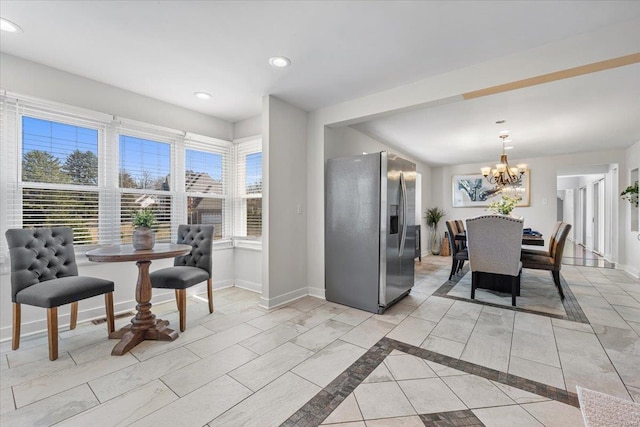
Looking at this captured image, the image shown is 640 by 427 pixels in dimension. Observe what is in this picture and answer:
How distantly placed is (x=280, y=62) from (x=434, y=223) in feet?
20.6

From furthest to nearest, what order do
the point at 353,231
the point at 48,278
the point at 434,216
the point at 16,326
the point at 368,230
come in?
the point at 434,216, the point at 353,231, the point at 368,230, the point at 48,278, the point at 16,326

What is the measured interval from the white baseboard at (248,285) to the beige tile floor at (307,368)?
701 millimetres

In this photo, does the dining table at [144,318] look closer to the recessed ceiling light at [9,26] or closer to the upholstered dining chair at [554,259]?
the recessed ceiling light at [9,26]

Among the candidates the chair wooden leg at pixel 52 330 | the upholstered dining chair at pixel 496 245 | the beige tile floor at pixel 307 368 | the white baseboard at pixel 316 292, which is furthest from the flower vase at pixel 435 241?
the chair wooden leg at pixel 52 330

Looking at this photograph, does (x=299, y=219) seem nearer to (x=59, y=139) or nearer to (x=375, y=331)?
(x=375, y=331)

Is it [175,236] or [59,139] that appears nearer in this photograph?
[59,139]

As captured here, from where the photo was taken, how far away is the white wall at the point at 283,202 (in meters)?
3.28

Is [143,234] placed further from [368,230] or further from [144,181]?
[368,230]

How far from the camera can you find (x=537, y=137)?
4.79 m

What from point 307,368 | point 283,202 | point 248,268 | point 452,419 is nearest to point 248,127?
point 283,202

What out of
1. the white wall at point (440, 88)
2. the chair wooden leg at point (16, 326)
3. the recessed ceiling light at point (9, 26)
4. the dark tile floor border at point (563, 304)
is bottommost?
the dark tile floor border at point (563, 304)

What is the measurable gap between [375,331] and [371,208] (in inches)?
49.8

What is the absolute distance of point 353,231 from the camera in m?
3.31

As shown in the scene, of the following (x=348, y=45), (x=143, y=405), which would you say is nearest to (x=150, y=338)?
(x=143, y=405)
